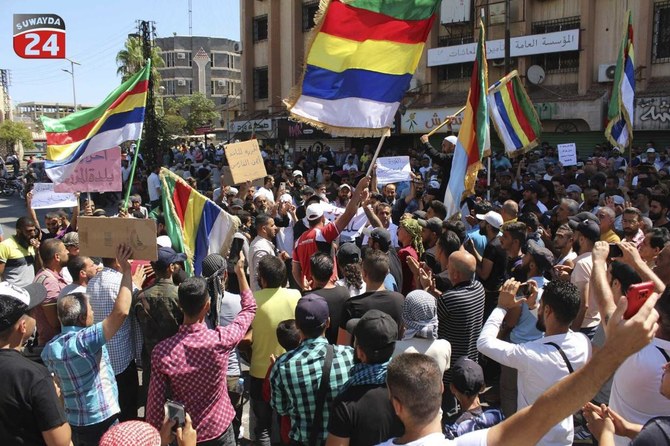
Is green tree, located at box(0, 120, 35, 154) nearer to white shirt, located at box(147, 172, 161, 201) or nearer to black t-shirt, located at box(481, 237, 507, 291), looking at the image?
white shirt, located at box(147, 172, 161, 201)

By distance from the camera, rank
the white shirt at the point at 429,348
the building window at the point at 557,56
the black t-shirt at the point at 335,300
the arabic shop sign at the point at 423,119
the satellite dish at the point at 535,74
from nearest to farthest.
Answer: the white shirt at the point at 429,348
the black t-shirt at the point at 335,300
the building window at the point at 557,56
the satellite dish at the point at 535,74
the arabic shop sign at the point at 423,119

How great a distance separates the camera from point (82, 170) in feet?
25.0

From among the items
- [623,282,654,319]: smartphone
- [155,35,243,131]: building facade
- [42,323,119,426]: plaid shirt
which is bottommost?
[42,323,119,426]: plaid shirt

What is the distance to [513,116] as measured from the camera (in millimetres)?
9531

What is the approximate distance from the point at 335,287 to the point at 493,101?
5913 mm

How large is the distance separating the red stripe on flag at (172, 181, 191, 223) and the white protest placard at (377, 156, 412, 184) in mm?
4369

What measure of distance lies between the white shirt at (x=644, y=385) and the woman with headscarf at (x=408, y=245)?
2.94m

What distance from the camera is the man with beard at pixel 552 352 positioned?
312 cm

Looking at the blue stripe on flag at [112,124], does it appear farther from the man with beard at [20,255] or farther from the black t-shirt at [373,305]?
the black t-shirt at [373,305]

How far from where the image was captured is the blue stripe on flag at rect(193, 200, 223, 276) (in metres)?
5.49

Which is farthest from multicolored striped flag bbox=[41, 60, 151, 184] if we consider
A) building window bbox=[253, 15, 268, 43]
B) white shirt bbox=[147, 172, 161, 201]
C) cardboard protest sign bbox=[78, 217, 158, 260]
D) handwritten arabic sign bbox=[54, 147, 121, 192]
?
building window bbox=[253, 15, 268, 43]

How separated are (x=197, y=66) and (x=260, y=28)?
54.1m

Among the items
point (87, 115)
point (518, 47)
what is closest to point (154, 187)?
point (87, 115)

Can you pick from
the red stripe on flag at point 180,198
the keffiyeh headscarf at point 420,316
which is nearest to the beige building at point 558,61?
the red stripe on flag at point 180,198
